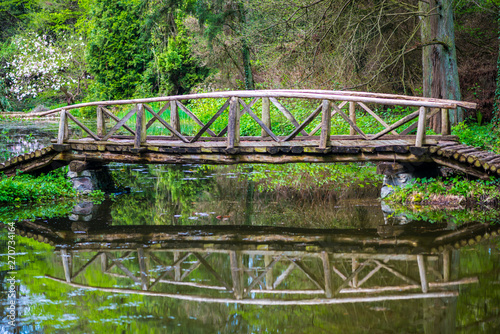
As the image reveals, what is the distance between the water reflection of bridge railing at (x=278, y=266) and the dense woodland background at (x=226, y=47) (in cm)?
788

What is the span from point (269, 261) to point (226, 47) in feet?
74.0

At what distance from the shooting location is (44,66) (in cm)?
4072

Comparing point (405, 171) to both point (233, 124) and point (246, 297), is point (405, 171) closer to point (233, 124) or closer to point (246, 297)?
point (233, 124)

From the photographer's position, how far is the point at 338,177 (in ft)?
46.4

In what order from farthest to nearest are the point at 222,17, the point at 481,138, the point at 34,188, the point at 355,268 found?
the point at 222,17
the point at 481,138
the point at 34,188
the point at 355,268

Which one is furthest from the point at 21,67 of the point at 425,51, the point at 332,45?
the point at 425,51

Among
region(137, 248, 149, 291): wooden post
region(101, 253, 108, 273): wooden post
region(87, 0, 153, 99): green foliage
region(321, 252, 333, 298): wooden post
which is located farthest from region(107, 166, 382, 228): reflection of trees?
region(87, 0, 153, 99): green foliage

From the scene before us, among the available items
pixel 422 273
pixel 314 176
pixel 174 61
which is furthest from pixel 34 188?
pixel 174 61

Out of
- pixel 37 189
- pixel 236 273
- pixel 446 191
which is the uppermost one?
pixel 37 189

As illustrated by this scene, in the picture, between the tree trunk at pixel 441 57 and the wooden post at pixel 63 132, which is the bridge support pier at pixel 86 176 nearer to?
the wooden post at pixel 63 132

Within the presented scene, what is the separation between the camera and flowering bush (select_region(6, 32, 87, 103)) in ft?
132

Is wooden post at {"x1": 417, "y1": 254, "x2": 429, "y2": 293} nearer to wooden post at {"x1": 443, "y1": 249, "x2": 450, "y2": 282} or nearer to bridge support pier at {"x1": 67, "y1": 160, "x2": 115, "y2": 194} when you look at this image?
wooden post at {"x1": 443, "y1": 249, "x2": 450, "y2": 282}

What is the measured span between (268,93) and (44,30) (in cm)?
3830

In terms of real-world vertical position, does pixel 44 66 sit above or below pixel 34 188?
above
